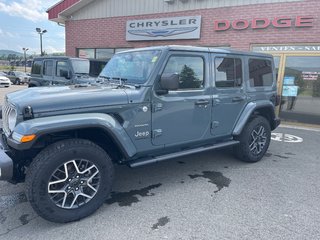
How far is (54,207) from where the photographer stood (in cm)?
274

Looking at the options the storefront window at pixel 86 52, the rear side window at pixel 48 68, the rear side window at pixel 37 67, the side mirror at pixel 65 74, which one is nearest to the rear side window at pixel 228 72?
the side mirror at pixel 65 74

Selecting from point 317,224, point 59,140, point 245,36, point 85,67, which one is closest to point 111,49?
point 85,67

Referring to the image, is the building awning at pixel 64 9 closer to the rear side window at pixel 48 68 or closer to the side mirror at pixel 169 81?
the rear side window at pixel 48 68

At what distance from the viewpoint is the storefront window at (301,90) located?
812 centimetres

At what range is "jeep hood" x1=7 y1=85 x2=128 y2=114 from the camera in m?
2.71

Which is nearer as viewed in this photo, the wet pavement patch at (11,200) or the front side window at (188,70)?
the wet pavement patch at (11,200)

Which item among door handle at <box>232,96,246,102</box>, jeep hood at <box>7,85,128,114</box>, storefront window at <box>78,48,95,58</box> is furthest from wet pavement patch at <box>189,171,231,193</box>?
storefront window at <box>78,48,95,58</box>

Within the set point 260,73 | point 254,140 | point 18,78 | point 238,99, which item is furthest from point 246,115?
point 18,78

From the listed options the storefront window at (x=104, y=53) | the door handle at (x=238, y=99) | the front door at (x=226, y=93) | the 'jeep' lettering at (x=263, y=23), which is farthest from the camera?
the storefront window at (x=104, y=53)

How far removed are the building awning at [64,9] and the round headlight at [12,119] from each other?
10.4 meters

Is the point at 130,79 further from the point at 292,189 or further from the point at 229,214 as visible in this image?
the point at 292,189

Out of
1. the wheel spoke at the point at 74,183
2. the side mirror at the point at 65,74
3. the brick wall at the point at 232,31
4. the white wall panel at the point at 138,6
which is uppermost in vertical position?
the white wall panel at the point at 138,6

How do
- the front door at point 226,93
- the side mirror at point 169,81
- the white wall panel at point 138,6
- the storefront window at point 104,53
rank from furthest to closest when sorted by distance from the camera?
the storefront window at point 104,53 → the white wall panel at point 138,6 → the front door at point 226,93 → the side mirror at point 169,81

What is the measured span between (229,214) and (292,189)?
1.31 m
